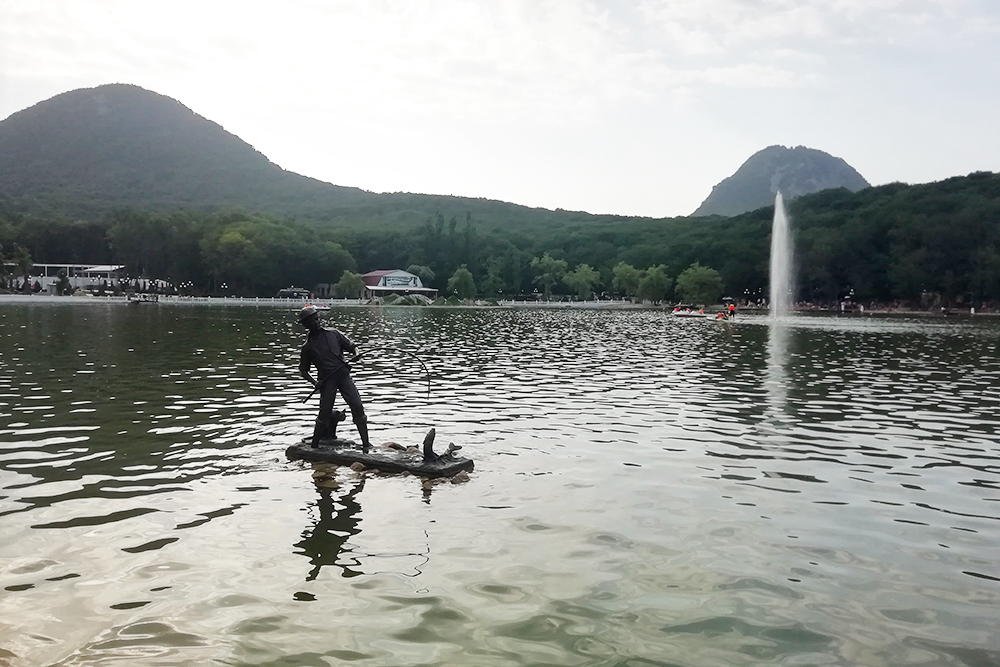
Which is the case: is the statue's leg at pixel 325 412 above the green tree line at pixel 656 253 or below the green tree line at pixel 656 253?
below

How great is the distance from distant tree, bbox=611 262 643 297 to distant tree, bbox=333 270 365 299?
178 ft

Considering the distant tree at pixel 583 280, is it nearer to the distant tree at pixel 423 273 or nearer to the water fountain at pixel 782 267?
the distant tree at pixel 423 273

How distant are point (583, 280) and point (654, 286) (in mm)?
26068

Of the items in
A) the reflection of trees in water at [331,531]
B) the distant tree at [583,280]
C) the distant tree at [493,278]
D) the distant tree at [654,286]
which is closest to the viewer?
the reflection of trees in water at [331,531]

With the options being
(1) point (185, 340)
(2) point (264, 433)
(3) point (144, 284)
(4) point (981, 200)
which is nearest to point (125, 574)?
(2) point (264, 433)

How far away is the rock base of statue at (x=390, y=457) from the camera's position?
42.9ft

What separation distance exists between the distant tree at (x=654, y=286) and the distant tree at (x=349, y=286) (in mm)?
57625

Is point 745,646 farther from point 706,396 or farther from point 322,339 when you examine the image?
point 706,396

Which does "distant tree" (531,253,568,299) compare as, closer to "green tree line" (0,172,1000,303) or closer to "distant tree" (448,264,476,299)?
"green tree line" (0,172,1000,303)

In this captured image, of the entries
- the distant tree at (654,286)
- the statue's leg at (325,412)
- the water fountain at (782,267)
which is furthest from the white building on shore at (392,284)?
the statue's leg at (325,412)

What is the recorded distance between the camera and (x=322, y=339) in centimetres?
1405

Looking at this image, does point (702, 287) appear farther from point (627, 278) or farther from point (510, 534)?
point (510, 534)

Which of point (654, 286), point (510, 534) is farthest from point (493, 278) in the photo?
point (510, 534)

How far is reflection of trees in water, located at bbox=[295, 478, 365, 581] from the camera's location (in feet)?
30.2
